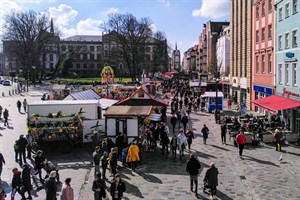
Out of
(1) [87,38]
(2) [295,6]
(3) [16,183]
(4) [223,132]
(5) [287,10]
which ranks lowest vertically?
(3) [16,183]

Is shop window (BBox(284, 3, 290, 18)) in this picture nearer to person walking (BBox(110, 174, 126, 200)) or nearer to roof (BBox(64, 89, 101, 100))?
roof (BBox(64, 89, 101, 100))

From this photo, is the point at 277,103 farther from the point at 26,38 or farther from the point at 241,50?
the point at 26,38

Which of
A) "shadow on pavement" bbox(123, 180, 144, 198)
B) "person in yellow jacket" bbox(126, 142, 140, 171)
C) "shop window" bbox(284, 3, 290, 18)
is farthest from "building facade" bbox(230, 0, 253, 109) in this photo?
"shadow on pavement" bbox(123, 180, 144, 198)

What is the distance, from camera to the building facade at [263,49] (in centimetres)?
3181

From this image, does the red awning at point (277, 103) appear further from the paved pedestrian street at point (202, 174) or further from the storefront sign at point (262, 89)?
the storefront sign at point (262, 89)

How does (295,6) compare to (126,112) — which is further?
(295,6)

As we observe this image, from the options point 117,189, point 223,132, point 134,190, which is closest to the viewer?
point 117,189

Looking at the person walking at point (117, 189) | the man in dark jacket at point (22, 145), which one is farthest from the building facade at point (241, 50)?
the person walking at point (117, 189)

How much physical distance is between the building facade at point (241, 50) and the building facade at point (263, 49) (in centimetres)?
176

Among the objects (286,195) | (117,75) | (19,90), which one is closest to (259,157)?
(286,195)

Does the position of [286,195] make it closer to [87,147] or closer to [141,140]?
[141,140]

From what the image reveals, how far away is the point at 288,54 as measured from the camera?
25.8 metres

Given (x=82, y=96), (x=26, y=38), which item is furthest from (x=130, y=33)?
(x=82, y=96)

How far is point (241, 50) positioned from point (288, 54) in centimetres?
1946
